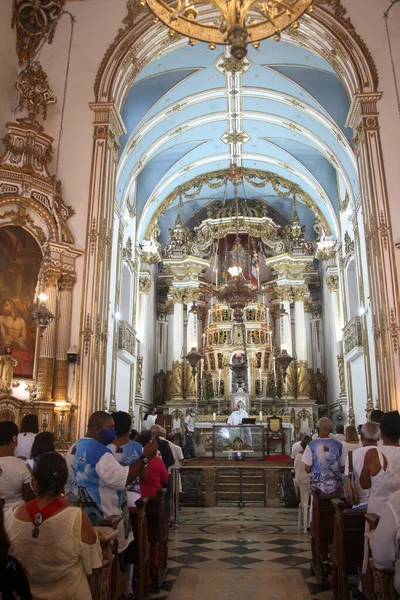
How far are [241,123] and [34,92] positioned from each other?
24.9 feet

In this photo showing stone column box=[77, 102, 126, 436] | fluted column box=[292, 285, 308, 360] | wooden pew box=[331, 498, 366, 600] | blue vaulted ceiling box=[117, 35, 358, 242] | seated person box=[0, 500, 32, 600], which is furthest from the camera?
fluted column box=[292, 285, 308, 360]

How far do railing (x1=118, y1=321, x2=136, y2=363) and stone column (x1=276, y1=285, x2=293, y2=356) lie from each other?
243 inches

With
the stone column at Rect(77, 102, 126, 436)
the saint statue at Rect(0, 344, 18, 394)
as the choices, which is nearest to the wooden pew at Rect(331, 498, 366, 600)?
the stone column at Rect(77, 102, 126, 436)

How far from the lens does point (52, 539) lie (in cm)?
245

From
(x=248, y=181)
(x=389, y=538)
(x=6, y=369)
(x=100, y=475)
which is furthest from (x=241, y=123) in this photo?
(x=389, y=538)

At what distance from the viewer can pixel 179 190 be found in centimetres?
1950

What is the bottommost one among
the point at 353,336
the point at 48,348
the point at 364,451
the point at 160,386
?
the point at 364,451

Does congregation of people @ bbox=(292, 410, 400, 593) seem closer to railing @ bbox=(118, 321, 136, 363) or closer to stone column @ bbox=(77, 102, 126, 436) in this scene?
stone column @ bbox=(77, 102, 126, 436)

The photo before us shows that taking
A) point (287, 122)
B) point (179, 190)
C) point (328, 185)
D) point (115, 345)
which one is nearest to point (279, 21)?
point (115, 345)

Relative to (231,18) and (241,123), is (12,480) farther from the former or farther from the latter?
(241,123)

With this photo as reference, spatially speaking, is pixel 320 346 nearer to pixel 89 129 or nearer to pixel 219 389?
pixel 219 389

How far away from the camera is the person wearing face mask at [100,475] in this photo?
358 centimetres

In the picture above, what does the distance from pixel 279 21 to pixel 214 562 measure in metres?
5.84

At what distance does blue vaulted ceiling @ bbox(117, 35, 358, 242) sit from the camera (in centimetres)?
1373
